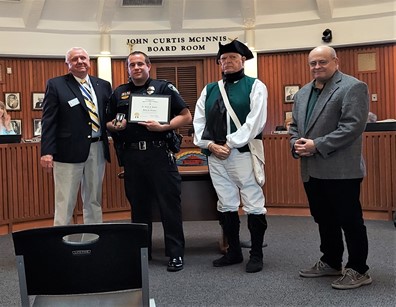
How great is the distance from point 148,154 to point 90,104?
2.07 feet

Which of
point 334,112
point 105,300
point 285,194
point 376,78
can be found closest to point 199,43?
point 376,78

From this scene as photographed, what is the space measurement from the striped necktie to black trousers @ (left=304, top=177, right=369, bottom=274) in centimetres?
167

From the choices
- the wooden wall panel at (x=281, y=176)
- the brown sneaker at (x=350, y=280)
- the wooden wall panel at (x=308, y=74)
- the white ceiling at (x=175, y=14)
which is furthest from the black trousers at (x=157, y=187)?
the wooden wall panel at (x=308, y=74)

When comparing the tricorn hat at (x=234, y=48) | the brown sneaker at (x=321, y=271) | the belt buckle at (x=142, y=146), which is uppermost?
the tricorn hat at (x=234, y=48)

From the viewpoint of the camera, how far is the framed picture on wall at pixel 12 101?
8.91 meters

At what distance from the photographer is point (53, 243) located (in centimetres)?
135

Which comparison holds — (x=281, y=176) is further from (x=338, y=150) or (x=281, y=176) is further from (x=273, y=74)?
(x=273, y=74)

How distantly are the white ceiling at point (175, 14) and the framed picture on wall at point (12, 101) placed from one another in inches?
48.5

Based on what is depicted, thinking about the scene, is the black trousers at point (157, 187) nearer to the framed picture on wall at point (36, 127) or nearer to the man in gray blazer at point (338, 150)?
the man in gray blazer at point (338, 150)

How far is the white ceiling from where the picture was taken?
855cm

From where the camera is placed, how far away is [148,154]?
11.6ft

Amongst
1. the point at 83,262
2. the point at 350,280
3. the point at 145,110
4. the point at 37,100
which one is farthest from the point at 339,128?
the point at 37,100

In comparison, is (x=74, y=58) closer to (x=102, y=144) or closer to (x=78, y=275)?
(x=102, y=144)

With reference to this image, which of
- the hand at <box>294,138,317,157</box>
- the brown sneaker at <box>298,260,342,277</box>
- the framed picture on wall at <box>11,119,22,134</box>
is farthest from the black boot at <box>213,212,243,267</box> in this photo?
the framed picture on wall at <box>11,119,22,134</box>
